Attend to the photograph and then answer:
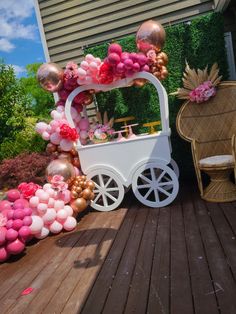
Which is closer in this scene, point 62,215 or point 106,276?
point 106,276

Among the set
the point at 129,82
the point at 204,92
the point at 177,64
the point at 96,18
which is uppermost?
the point at 96,18

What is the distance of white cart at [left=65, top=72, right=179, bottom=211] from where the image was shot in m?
3.82

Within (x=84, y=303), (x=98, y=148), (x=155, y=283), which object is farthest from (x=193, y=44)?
(x=84, y=303)

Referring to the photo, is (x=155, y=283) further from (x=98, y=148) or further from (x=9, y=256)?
(x=98, y=148)

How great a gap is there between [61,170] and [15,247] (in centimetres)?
112

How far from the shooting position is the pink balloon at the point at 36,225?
3287 mm

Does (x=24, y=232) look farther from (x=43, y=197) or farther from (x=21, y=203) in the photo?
(x=43, y=197)

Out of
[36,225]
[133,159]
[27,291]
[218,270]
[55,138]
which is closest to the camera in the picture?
[218,270]

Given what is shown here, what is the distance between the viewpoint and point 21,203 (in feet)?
11.1

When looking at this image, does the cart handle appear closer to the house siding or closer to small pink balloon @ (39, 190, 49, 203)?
small pink balloon @ (39, 190, 49, 203)

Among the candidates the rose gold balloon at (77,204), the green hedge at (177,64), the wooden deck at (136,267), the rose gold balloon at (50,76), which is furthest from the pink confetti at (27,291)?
the green hedge at (177,64)

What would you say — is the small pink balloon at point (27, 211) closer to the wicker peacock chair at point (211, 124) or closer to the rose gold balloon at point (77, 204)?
the rose gold balloon at point (77, 204)

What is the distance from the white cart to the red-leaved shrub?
1.64 m

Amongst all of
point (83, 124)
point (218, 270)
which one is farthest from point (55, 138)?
point (218, 270)
